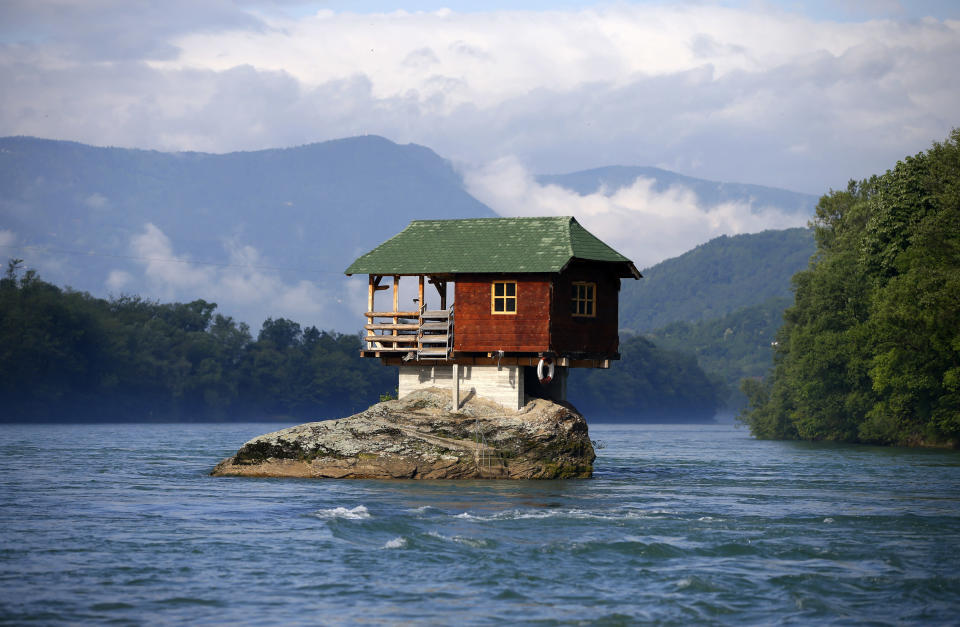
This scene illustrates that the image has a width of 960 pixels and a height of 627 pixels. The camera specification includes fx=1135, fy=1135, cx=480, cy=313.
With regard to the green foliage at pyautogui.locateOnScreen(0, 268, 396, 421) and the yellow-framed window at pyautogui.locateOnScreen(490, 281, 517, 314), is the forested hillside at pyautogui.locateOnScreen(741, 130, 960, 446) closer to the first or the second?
the yellow-framed window at pyautogui.locateOnScreen(490, 281, 517, 314)

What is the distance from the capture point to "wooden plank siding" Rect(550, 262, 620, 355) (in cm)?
4091

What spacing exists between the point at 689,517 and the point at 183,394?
124m

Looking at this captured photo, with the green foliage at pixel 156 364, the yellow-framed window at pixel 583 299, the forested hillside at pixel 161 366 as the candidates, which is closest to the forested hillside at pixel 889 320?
the yellow-framed window at pixel 583 299

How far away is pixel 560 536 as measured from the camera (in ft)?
85.1

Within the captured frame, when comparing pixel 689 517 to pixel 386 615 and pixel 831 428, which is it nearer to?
pixel 386 615

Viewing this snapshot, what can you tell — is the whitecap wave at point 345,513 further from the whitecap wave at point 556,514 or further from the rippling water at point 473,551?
the whitecap wave at point 556,514

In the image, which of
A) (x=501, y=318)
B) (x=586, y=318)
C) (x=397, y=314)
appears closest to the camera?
(x=501, y=318)

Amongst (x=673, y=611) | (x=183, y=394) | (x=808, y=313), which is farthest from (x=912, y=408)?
(x=183, y=394)

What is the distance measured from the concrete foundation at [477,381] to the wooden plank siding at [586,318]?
1.95 m

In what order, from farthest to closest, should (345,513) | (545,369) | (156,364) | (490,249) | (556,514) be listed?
(156,364)
(490,249)
(545,369)
(556,514)
(345,513)

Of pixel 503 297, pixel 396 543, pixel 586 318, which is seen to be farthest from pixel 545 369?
pixel 396 543

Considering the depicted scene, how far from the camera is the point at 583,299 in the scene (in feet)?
138

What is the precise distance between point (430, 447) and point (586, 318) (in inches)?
307

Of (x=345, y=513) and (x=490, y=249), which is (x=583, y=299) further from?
(x=345, y=513)
